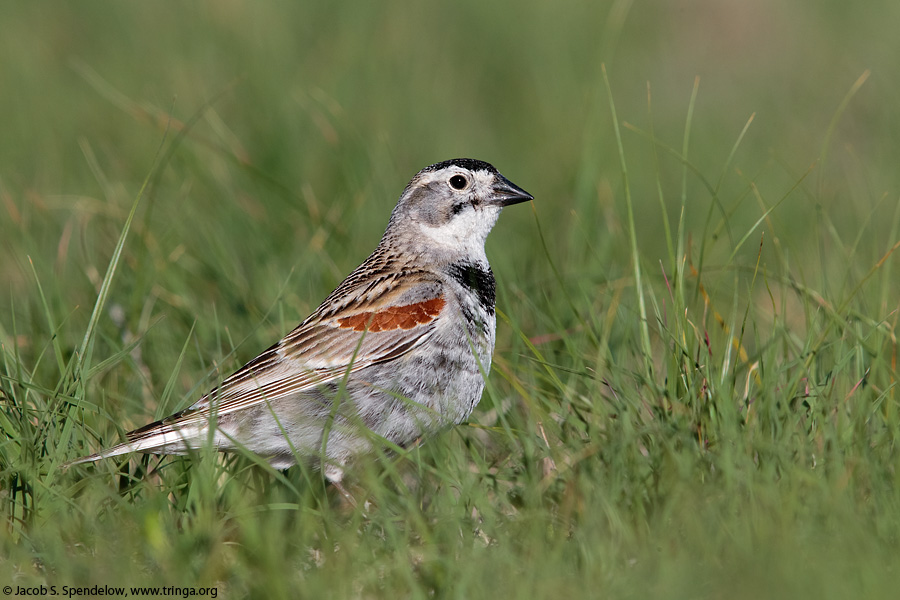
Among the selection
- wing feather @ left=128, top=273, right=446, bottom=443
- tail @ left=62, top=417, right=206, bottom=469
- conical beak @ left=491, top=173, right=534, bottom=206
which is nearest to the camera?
tail @ left=62, top=417, right=206, bottom=469

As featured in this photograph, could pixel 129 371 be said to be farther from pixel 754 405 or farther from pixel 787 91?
pixel 787 91

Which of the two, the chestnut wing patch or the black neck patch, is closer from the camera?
the chestnut wing patch

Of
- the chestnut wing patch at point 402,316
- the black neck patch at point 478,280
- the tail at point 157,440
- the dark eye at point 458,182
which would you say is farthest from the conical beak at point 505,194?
the tail at point 157,440

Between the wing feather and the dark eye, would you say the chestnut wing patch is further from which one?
the dark eye

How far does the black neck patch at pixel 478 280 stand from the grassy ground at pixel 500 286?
14 centimetres

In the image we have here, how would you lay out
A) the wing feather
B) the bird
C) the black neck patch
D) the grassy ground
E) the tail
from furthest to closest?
the black neck patch < the wing feather < the bird < the tail < the grassy ground

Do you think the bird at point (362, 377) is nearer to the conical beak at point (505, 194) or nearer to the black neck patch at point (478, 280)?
the black neck patch at point (478, 280)

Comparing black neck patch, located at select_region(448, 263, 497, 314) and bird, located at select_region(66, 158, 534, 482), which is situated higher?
black neck patch, located at select_region(448, 263, 497, 314)

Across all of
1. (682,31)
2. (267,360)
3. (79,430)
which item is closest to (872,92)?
(682,31)

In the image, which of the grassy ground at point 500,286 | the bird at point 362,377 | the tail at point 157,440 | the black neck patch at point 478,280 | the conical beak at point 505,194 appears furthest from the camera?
the conical beak at point 505,194

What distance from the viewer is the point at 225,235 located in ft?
23.3

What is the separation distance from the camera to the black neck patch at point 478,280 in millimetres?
5402

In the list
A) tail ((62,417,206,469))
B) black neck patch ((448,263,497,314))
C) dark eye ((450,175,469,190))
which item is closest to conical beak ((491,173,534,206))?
dark eye ((450,175,469,190))

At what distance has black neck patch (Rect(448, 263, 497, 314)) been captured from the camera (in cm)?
540
